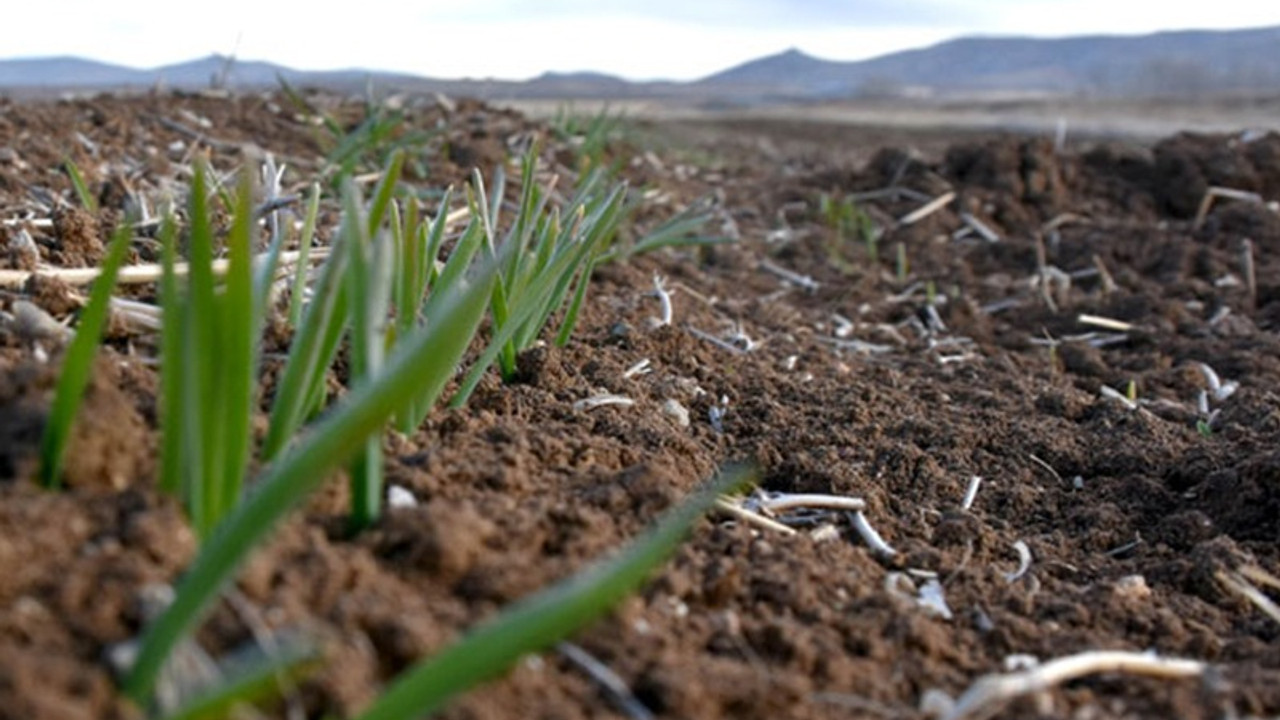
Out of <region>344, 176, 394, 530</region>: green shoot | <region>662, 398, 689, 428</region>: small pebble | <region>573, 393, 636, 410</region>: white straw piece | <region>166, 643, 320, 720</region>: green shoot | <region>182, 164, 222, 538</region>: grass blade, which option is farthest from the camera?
<region>662, 398, 689, 428</region>: small pebble

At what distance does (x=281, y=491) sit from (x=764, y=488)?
3.26 ft

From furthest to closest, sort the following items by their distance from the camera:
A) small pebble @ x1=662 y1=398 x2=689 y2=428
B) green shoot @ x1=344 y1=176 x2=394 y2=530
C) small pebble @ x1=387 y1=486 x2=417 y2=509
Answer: small pebble @ x1=662 y1=398 x2=689 y2=428, small pebble @ x1=387 y1=486 x2=417 y2=509, green shoot @ x1=344 y1=176 x2=394 y2=530

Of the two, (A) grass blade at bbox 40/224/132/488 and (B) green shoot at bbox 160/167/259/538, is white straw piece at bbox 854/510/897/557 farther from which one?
(A) grass blade at bbox 40/224/132/488

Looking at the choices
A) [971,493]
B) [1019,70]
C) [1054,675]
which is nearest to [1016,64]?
[1019,70]

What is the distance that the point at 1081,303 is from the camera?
3.71 metres

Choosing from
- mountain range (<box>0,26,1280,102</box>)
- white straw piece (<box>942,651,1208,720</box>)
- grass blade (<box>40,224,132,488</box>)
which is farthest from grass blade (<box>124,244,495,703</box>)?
mountain range (<box>0,26,1280,102</box>)

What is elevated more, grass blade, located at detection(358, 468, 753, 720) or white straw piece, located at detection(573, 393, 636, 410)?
grass blade, located at detection(358, 468, 753, 720)

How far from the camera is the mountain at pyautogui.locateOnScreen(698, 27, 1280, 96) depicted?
98438 mm

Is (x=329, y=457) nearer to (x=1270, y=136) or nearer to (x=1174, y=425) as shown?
(x=1174, y=425)

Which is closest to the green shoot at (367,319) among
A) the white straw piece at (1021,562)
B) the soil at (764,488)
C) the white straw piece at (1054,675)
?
the soil at (764,488)

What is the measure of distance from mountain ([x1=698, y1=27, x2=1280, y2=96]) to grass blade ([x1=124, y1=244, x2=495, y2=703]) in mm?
92525

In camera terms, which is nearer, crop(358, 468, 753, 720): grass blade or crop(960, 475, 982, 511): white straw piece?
crop(358, 468, 753, 720): grass blade

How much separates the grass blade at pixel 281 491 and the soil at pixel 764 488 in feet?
0.15

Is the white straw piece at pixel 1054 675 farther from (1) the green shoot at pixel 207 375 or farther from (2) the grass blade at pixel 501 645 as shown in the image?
(1) the green shoot at pixel 207 375
